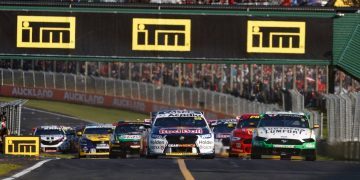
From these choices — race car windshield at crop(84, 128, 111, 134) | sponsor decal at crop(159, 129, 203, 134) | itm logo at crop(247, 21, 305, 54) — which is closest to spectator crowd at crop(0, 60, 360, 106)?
itm logo at crop(247, 21, 305, 54)

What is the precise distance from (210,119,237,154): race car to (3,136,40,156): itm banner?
284 inches

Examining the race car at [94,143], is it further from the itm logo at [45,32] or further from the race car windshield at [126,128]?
the itm logo at [45,32]

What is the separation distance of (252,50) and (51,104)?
3627cm

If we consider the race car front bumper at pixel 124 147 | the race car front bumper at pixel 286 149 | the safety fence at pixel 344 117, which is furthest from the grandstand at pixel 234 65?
the race car front bumper at pixel 286 149

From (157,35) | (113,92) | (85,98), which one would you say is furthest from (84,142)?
(85,98)

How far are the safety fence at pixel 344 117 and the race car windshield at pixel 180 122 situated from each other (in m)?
4.02

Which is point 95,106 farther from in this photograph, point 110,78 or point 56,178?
point 56,178

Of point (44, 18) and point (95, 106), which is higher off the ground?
point (44, 18)

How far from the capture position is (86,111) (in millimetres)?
70812

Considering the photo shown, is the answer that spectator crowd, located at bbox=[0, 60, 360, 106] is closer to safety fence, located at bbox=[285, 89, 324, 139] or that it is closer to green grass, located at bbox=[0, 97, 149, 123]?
green grass, located at bbox=[0, 97, 149, 123]

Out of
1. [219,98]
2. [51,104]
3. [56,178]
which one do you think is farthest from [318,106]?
[56,178]

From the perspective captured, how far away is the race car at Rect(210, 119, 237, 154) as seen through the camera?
37938 mm

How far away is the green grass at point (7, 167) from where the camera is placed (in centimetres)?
1900

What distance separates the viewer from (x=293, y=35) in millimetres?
37531
